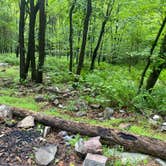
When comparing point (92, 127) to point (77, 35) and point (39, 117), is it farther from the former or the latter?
point (77, 35)

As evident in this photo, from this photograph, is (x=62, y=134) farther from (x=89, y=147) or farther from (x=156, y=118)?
(x=156, y=118)

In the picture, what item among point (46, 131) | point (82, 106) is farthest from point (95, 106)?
point (46, 131)

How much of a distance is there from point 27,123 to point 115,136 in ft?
5.69

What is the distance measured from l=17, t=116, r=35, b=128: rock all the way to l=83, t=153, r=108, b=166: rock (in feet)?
5.10

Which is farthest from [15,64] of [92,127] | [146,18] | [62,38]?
[92,127]

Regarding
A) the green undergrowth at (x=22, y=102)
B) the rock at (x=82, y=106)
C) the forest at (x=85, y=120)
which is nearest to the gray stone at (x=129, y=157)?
the forest at (x=85, y=120)

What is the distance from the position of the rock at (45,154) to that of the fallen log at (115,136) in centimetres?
65

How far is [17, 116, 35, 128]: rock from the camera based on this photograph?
14.3ft

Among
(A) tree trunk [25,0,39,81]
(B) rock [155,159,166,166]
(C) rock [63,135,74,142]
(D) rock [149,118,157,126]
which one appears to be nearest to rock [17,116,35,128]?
(C) rock [63,135,74,142]

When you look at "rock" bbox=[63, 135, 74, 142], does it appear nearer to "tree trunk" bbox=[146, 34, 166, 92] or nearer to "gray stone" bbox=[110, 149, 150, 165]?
"gray stone" bbox=[110, 149, 150, 165]

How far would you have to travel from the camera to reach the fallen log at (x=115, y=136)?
355 cm

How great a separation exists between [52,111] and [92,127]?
1.71m

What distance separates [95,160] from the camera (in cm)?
316

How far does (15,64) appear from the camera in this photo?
17375mm
